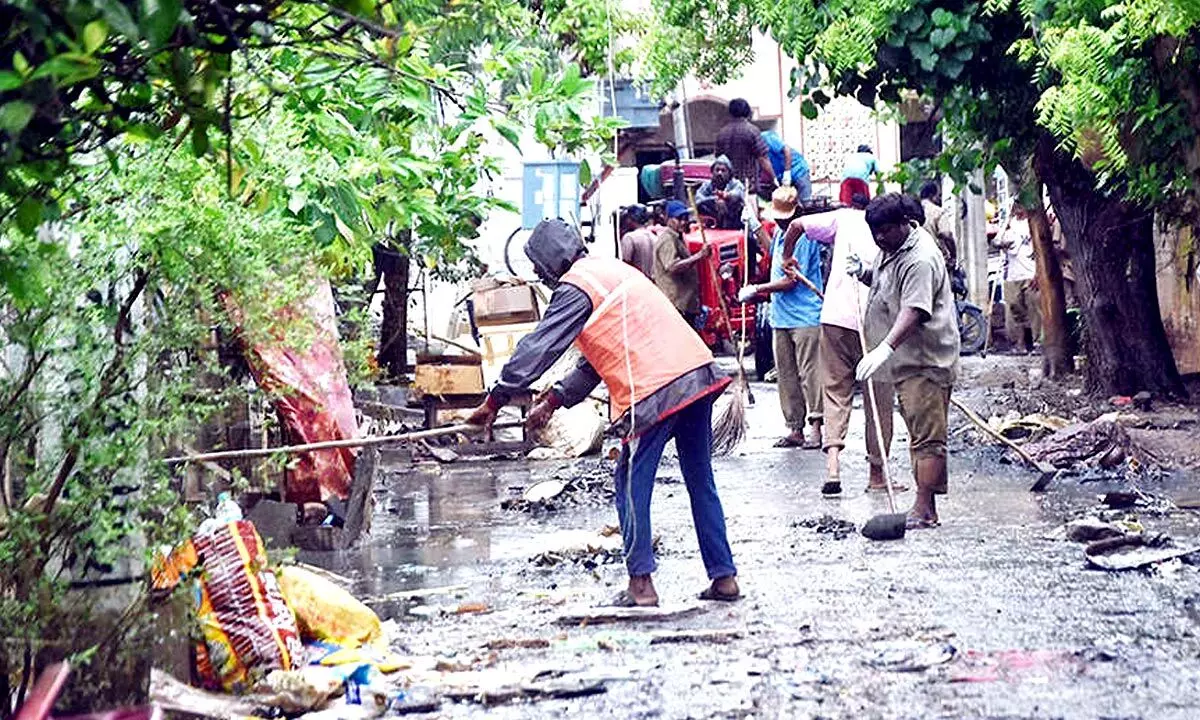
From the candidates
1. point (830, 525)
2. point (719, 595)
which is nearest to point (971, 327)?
point (830, 525)

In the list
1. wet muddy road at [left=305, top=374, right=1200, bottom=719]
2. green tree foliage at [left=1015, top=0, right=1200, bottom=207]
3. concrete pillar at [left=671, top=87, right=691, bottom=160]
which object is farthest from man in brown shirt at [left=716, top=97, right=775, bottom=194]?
wet muddy road at [left=305, top=374, right=1200, bottom=719]

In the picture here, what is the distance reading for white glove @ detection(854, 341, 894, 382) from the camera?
32.6 ft

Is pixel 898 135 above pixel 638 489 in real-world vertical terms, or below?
above

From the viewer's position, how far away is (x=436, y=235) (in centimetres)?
1008

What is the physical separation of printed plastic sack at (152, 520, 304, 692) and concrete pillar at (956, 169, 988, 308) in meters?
21.1

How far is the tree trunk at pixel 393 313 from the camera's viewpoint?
17969 mm

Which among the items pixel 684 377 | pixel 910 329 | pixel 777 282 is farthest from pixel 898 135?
pixel 684 377

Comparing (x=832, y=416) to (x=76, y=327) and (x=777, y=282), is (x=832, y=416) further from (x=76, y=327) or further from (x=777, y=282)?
(x=76, y=327)

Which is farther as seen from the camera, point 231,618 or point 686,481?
point 686,481

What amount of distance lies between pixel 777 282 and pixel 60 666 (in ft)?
31.8

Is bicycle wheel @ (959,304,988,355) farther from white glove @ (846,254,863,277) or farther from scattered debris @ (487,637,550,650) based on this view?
scattered debris @ (487,637,550,650)

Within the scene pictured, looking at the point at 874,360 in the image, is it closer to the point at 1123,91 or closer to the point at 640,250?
the point at 1123,91

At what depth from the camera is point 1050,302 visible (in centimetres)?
1839

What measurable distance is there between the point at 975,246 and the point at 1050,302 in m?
8.65
